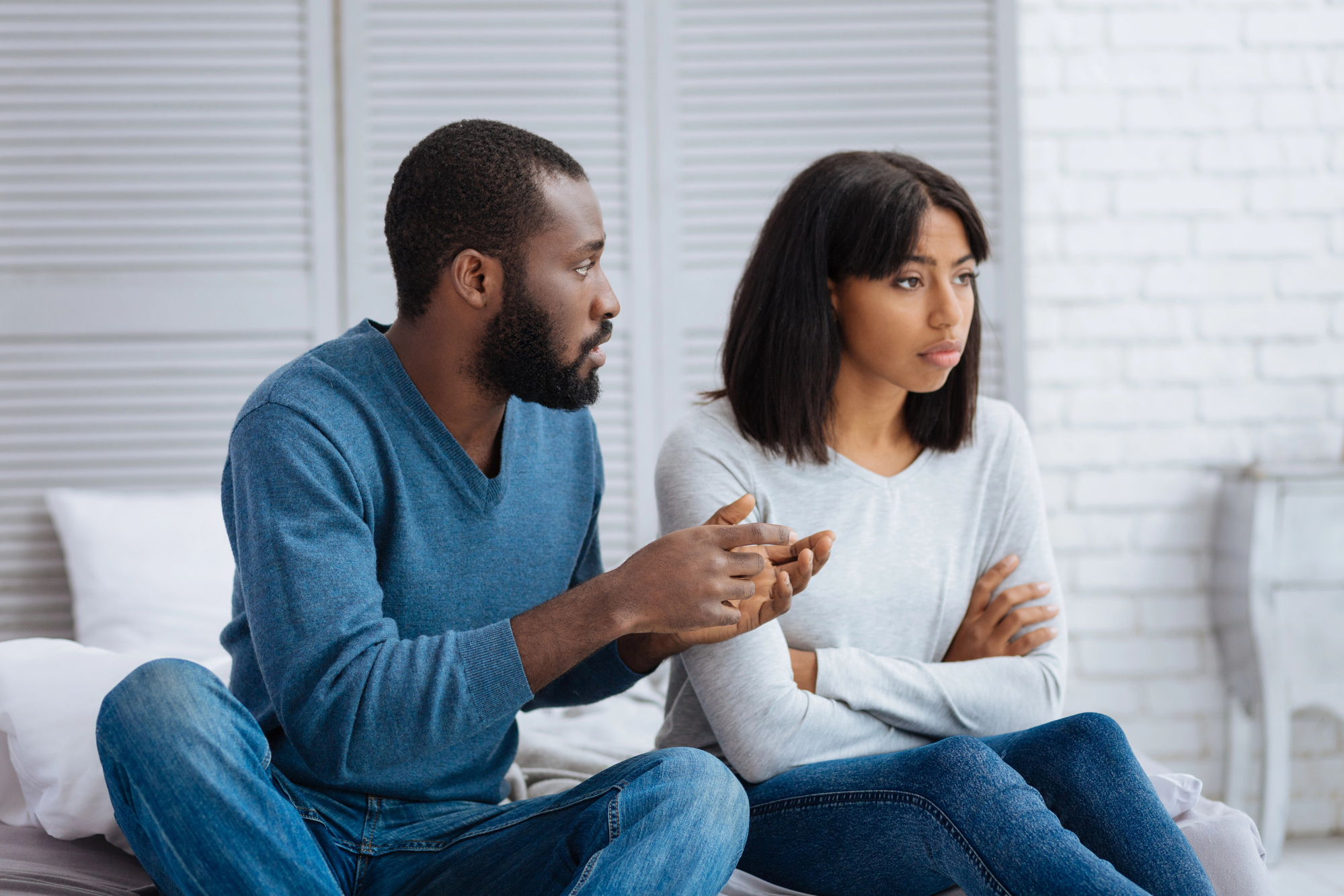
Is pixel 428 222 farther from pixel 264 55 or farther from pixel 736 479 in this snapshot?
pixel 264 55

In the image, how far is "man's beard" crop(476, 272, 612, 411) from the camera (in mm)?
1231

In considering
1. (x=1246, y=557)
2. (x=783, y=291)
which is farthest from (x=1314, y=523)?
(x=783, y=291)

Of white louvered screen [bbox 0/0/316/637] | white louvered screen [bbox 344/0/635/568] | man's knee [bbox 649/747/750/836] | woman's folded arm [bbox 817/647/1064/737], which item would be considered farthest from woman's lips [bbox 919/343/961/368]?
white louvered screen [bbox 0/0/316/637]

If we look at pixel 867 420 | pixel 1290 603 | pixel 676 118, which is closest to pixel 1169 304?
pixel 1290 603

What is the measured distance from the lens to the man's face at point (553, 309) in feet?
4.02

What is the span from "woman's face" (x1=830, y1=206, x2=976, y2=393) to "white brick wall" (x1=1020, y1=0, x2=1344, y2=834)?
A: 4.36 feet

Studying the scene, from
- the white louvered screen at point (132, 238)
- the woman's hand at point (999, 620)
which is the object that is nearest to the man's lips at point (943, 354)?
the woman's hand at point (999, 620)

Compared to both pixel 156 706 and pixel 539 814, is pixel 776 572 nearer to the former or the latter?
pixel 539 814

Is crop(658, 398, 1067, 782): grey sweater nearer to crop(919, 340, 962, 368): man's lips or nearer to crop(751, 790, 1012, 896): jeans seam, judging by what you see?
crop(751, 790, 1012, 896): jeans seam

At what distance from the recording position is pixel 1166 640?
2.70m

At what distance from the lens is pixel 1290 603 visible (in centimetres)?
245

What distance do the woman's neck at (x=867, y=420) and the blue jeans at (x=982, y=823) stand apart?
0.42 meters

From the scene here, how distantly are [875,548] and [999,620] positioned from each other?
0.19 m

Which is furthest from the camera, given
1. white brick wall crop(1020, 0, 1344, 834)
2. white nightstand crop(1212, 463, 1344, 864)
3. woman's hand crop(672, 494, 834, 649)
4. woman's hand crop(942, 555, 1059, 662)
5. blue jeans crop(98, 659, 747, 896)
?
white brick wall crop(1020, 0, 1344, 834)
